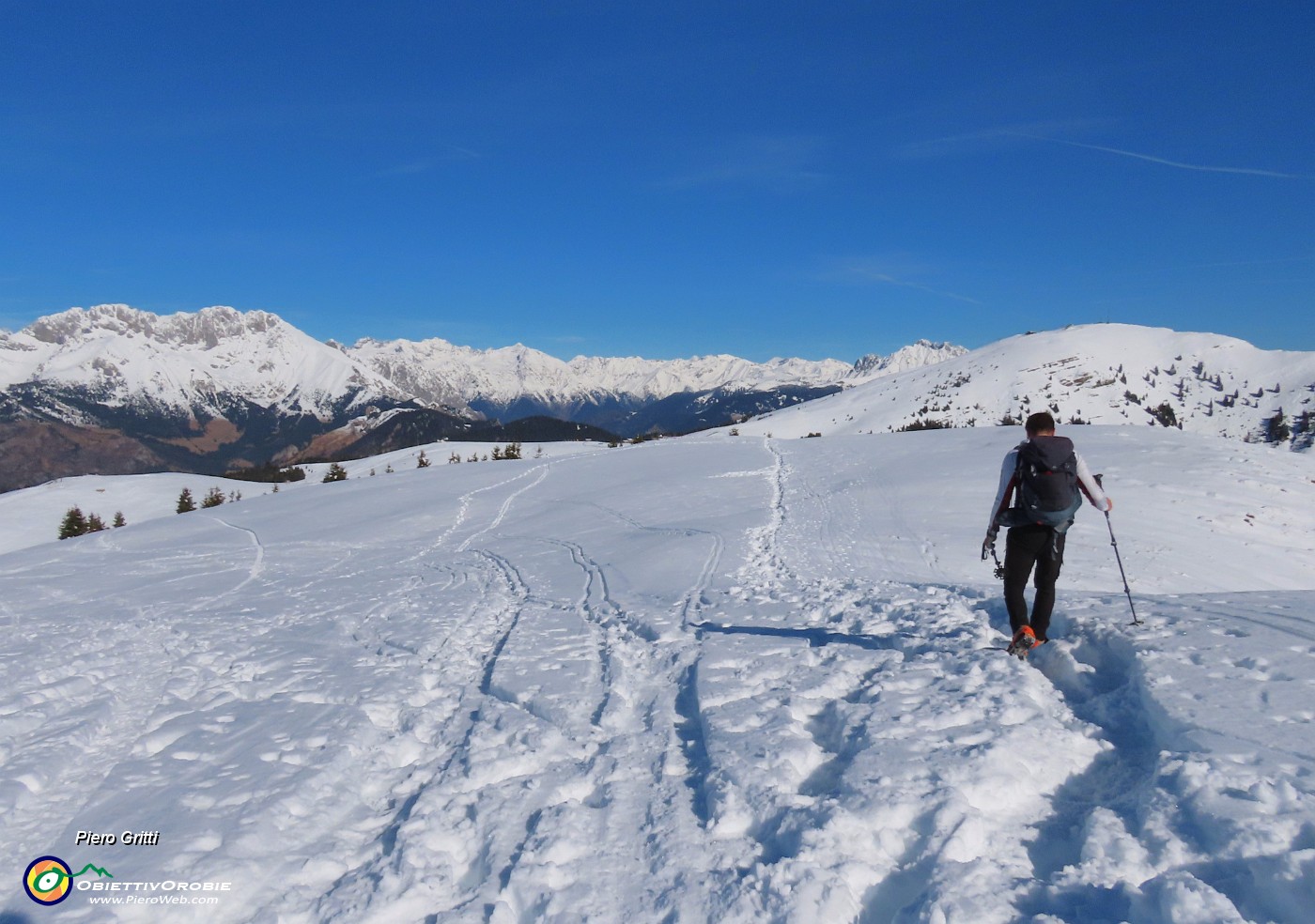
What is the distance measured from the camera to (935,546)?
1527 centimetres

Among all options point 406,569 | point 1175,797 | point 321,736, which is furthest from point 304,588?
point 1175,797

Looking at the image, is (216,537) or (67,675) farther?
(216,537)

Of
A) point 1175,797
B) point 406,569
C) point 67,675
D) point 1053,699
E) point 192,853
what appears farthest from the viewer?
point 406,569

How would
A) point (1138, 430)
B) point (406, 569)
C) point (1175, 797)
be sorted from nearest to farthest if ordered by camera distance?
point (1175, 797) → point (406, 569) → point (1138, 430)

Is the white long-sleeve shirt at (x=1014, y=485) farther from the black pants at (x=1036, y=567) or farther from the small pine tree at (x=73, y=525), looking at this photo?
the small pine tree at (x=73, y=525)

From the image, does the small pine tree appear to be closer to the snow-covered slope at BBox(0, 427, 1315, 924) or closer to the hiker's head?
the snow-covered slope at BBox(0, 427, 1315, 924)

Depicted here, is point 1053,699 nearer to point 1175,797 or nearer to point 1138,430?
point 1175,797

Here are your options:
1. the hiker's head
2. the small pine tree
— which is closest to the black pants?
the hiker's head

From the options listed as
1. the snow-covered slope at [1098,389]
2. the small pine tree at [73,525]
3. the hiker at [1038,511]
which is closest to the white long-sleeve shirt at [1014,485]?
the hiker at [1038,511]

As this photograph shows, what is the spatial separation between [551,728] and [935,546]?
1077 centimetres

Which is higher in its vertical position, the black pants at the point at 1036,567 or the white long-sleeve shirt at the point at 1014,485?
the white long-sleeve shirt at the point at 1014,485

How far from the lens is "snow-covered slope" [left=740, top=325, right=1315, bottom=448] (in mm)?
141750

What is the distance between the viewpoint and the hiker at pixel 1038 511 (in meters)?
7.66

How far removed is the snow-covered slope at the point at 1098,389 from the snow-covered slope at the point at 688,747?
115 metres
